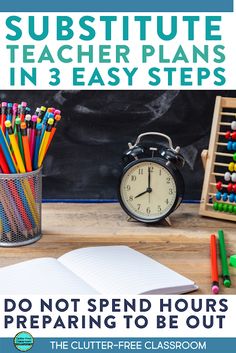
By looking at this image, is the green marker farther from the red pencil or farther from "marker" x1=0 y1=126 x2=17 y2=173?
"marker" x1=0 y1=126 x2=17 y2=173

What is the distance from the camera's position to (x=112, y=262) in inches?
59.2

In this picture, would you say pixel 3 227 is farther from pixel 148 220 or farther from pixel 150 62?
pixel 150 62

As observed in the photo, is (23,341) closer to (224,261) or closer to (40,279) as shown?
(40,279)

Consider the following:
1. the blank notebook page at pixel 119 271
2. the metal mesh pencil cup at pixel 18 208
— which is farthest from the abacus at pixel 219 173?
the metal mesh pencil cup at pixel 18 208

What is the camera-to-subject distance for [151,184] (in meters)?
1.80

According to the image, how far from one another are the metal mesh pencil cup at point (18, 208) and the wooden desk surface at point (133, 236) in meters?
0.03

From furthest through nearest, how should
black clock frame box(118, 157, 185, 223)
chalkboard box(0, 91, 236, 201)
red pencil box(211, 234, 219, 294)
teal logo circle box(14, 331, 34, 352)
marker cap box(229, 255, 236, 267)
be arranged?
chalkboard box(0, 91, 236, 201) → black clock frame box(118, 157, 185, 223) → marker cap box(229, 255, 236, 267) → red pencil box(211, 234, 219, 294) → teal logo circle box(14, 331, 34, 352)

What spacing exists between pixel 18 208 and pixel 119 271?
0.34 m

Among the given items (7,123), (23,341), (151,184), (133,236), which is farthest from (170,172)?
(23,341)

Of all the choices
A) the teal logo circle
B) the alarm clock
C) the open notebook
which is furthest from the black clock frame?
the teal logo circle

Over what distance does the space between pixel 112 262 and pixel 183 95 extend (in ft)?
2.10

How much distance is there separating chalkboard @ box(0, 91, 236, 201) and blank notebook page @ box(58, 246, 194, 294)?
44 centimetres

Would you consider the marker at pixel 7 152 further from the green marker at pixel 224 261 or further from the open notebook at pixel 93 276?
the green marker at pixel 224 261

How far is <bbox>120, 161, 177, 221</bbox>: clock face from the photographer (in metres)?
1.79
